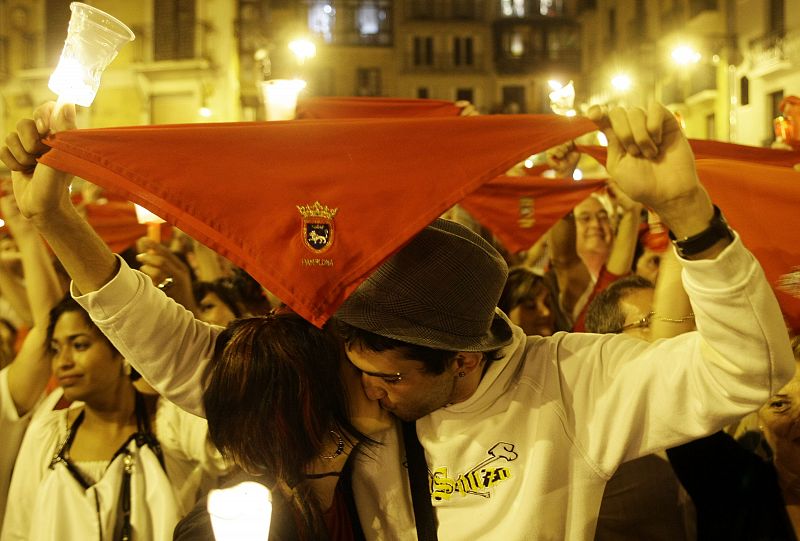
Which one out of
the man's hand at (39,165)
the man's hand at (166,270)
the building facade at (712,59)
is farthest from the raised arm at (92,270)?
the building facade at (712,59)

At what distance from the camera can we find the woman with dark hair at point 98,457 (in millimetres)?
2852

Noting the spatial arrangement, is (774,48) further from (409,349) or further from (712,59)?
(409,349)

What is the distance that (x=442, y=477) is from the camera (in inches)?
86.0

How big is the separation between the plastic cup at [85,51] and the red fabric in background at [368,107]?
2987 mm

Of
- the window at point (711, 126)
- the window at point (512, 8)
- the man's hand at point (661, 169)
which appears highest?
the window at point (512, 8)

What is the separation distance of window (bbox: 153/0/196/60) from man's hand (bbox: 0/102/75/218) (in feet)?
95.1

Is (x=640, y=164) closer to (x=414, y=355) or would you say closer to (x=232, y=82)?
(x=414, y=355)

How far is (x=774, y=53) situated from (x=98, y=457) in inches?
976

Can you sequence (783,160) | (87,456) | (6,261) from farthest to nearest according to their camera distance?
(6,261) < (783,160) < (87,456)

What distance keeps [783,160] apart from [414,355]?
2158 mm

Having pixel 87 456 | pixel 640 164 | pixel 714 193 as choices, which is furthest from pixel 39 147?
Result: pixel 714 193

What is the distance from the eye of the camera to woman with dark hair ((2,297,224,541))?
9.36ft

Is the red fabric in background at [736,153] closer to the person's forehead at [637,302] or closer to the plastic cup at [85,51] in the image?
the person's forehead at [637,302]

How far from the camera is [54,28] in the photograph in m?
29.1
